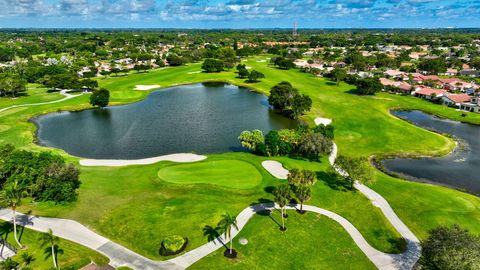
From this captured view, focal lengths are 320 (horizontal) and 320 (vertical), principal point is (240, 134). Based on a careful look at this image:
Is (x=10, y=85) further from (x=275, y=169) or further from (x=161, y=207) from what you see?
(x=275, y=169)

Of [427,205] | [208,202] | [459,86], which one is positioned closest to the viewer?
[208,202]

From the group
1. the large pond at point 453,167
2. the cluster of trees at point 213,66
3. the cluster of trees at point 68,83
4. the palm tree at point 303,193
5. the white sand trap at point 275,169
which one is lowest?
the large pond at point 453,167

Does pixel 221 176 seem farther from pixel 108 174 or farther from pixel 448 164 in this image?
pixel 448 164

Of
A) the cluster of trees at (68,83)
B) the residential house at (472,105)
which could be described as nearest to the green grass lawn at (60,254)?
the cluster of trees at (68,83)

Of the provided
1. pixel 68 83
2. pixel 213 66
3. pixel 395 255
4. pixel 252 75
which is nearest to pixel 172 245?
pixel 395 255

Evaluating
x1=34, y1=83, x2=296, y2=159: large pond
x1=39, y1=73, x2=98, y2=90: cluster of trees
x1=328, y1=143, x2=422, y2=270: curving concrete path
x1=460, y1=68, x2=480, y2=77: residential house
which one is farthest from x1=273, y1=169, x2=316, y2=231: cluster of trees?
x1=460, y1=68, x2=480, y2=77: residential house

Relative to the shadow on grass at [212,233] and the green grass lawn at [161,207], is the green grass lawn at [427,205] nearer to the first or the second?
the green grass lawn at [161,207]
